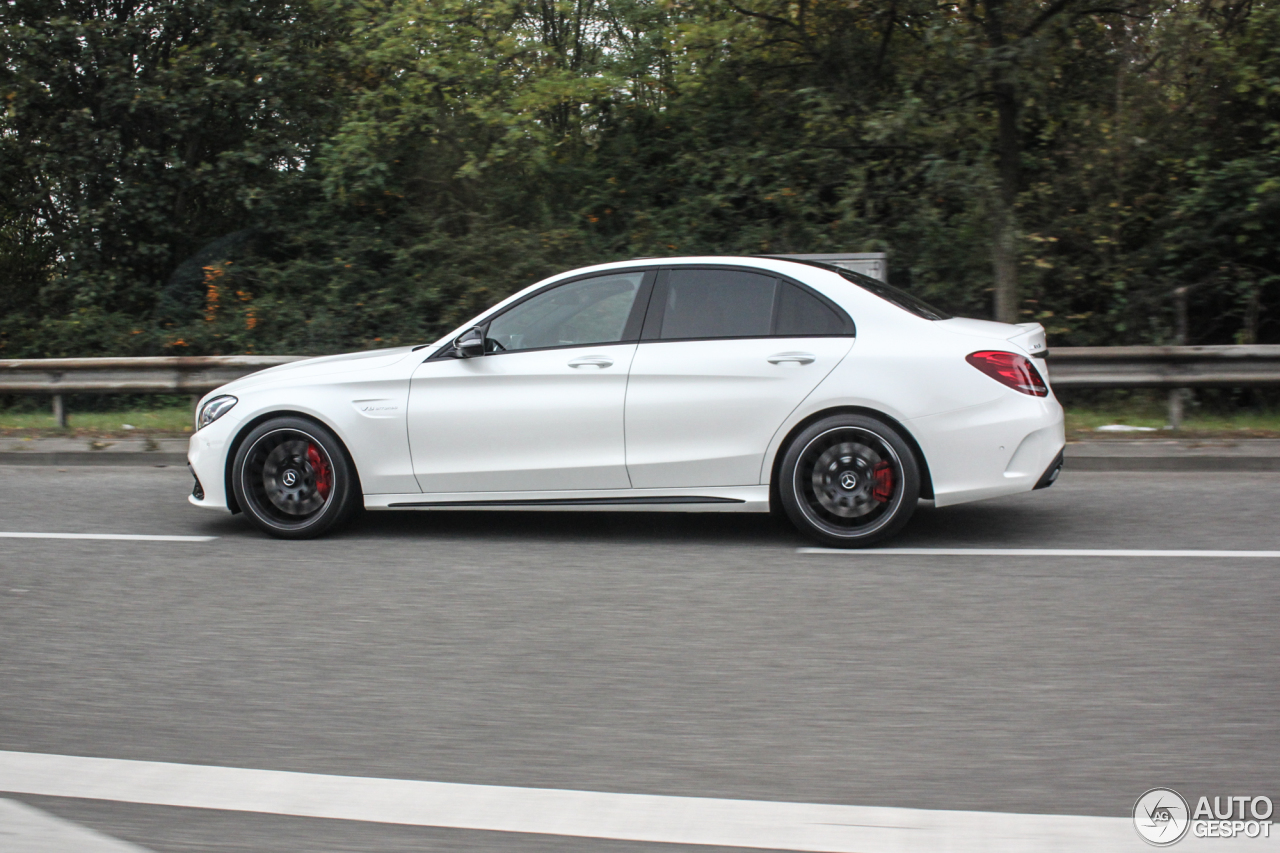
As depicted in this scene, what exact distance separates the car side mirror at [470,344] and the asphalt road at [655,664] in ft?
3.53

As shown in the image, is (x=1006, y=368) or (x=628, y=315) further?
(x=628, y=315)

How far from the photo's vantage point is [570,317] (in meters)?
6.77

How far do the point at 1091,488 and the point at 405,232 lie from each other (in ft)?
33.4

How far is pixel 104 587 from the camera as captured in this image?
5871 mm

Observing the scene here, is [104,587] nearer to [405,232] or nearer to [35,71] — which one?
[405,232]

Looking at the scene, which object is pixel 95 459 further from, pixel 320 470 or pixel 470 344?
pixel 470 344

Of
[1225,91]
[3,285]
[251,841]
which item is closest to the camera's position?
[251,841]

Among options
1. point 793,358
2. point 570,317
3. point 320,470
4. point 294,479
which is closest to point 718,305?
point 793,358

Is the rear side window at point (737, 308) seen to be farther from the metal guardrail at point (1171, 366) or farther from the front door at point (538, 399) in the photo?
the metal guardrail at point (1171, 366)

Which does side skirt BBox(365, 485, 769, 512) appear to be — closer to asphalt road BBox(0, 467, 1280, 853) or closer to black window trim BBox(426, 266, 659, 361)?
asphalt road BBox(0, 467, 1280, 853)

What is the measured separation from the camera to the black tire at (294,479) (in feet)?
22.6

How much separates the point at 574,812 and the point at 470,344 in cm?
391

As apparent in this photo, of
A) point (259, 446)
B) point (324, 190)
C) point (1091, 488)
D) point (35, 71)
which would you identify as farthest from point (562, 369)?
point (35, 71)

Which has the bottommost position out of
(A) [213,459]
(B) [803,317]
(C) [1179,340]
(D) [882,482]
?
(D) [882,482]
